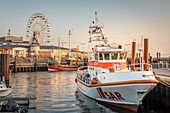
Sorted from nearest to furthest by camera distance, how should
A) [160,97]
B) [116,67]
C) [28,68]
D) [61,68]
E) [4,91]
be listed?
[160,97]
[116,67]
[4,91]
[28,68]
[61,68]

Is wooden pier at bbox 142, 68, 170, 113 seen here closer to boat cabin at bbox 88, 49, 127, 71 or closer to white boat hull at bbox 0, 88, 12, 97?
boat cabin at bbox 88, 49, 127, 71

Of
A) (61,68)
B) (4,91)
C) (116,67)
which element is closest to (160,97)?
(116,67)

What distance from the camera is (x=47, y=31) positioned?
79.7 m

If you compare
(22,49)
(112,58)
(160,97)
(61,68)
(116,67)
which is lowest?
(61,68)

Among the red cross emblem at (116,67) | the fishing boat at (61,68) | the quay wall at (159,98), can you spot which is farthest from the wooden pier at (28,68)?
the quay wall at (159,98)

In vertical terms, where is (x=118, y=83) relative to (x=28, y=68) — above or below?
above

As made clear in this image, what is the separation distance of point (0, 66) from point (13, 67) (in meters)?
32.4

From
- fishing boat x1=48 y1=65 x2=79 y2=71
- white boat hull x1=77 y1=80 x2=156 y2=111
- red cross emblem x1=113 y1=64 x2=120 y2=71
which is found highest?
red cross emblem x1=113 y1=64 x2=120 y2=71

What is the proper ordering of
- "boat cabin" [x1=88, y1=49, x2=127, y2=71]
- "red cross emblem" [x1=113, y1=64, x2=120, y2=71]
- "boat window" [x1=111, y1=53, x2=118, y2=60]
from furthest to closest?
"boat window" [x1=111, y1=53, x2=118, y2=60] < "boat cabin" [x1=88, y1=49, x2=127, y2=71] < "red cross emblem" [x1=113, y1=64, x2=120, y2=71]

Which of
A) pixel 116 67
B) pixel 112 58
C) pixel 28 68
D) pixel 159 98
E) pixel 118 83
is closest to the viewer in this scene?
pixel 118 83

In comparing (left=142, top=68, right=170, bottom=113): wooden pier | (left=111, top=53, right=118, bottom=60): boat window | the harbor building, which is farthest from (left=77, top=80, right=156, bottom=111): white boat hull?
the harbor building

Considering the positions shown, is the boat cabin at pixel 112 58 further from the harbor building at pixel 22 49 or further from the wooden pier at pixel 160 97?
the harbor building at pixel 22 49

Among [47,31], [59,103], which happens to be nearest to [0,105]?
[59,103]

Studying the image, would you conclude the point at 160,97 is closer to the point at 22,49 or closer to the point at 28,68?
the point at 28,68
